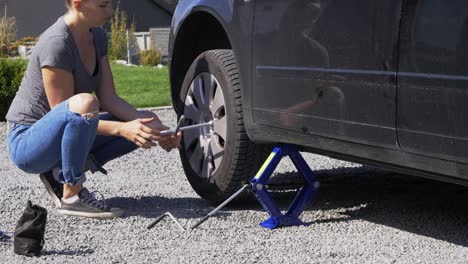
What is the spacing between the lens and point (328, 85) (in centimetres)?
382

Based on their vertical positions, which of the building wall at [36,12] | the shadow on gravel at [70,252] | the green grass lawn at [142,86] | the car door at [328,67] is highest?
the car door at [328,67]

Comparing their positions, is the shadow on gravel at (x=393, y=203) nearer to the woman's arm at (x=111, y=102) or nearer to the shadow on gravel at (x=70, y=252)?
the woman's arm at (x=111, y=102)

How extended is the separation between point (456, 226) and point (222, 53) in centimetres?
142

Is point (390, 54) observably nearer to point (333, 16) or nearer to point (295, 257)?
point (333, 16)

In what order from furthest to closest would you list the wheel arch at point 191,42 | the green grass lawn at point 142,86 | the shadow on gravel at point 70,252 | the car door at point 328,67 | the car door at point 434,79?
the green grass lawn at point 142,86 < the wheel arch at point 191,42 < the shadow on gravel at point 70,252 < the car door at point 328,67 < the car door at point 434,79

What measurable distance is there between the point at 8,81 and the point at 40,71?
4.95 meters

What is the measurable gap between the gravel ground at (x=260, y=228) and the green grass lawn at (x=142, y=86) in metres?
4.74

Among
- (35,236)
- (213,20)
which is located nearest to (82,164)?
(35,236)

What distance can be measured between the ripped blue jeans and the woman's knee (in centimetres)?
2

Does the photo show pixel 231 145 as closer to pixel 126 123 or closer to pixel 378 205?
pixel 126 123

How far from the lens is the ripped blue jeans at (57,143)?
4.29m

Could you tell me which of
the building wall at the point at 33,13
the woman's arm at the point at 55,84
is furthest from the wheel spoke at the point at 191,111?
the building wall at the point at 33,13

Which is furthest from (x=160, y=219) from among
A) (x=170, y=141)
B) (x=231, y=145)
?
(x=231, y=145)

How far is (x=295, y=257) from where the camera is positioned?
3.72m
